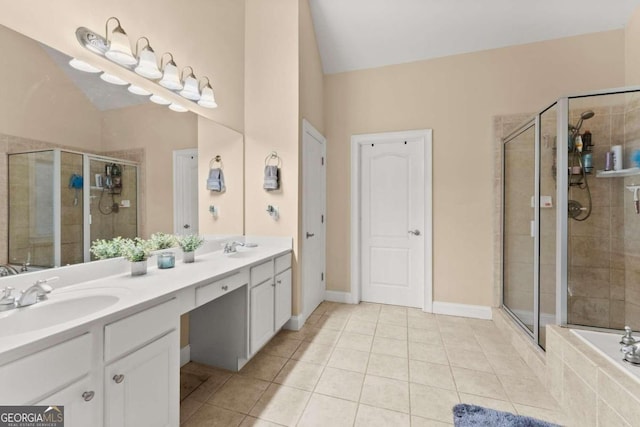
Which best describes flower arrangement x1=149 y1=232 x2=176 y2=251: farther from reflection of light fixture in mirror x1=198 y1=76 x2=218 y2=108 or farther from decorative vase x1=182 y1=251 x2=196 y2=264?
reflection of light fixture in mirror x1=198 y1=76 x2=218 y2=108

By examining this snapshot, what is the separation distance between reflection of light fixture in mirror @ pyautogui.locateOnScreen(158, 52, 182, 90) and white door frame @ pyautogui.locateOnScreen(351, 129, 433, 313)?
6.86ft

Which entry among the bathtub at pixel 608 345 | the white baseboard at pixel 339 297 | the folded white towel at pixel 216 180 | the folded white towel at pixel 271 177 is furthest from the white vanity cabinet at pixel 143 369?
the white baseboard at pixel 339 297

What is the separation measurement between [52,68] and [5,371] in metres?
1.43

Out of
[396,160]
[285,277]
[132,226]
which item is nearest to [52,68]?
[132,226]

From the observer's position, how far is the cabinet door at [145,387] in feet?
3.43

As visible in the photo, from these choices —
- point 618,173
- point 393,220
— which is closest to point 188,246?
point 393,220

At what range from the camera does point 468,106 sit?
3047mm

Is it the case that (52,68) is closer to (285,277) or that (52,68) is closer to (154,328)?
(154,328)

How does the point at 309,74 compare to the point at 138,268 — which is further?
the point at 309,74

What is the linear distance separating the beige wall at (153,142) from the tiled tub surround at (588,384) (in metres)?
2.73

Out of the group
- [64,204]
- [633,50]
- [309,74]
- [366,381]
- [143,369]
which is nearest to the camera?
[143,369]

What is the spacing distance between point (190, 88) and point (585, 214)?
3.60 meters

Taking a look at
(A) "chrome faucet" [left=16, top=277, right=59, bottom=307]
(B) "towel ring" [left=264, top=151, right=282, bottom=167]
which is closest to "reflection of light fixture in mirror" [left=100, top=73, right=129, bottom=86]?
(A) "chrome faucet" [left=16, top=277, right=59, bottom=307]

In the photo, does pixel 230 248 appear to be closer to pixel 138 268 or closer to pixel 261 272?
pixel 261 272
